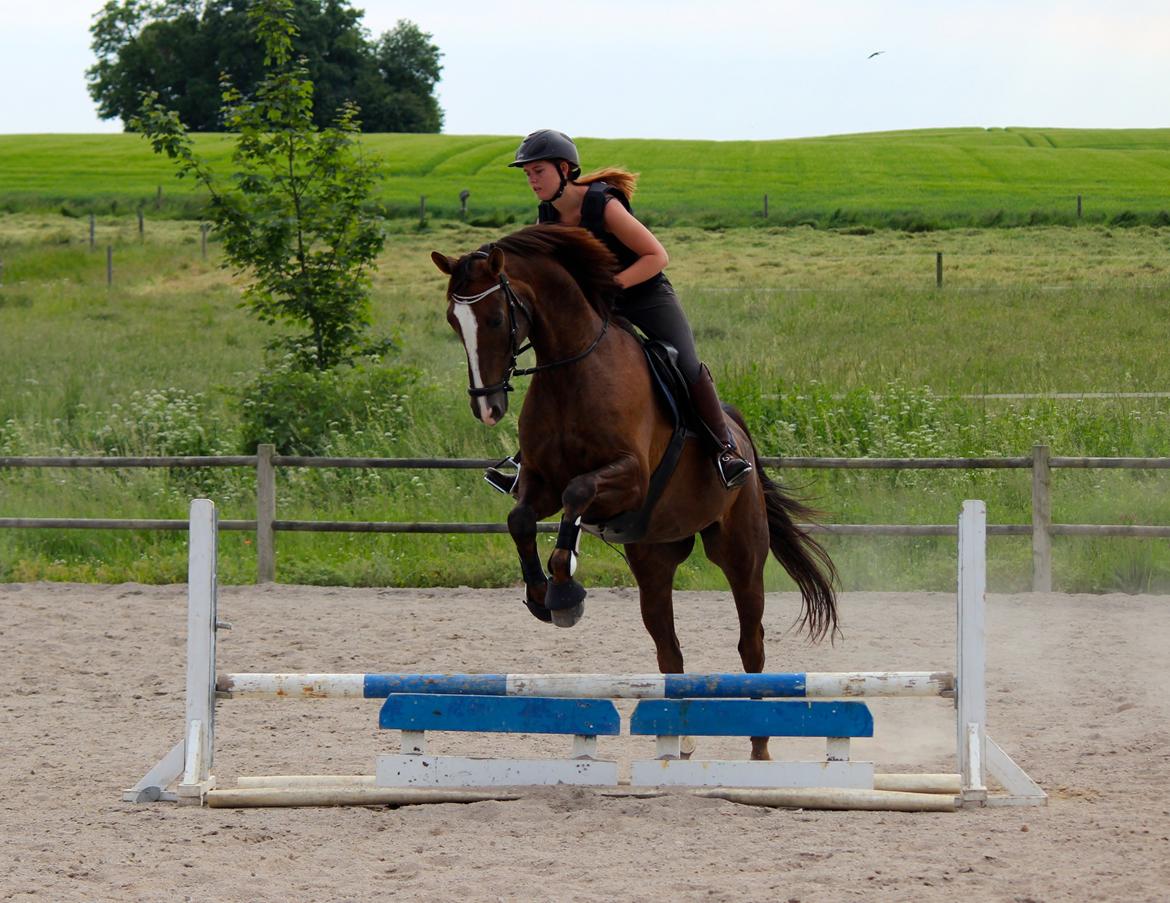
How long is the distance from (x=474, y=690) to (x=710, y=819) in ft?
2.97

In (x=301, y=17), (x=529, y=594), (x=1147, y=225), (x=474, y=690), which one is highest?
(x=301, y=17)

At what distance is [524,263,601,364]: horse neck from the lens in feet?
15.8

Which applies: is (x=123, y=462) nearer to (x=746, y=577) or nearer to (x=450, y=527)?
(x=450, y=527)

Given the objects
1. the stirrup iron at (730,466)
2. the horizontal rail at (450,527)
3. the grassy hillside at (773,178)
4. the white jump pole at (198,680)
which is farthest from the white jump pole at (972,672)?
the grassy hillside at (773,178)

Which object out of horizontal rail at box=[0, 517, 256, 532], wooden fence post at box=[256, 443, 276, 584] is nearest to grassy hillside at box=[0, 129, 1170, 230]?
horizontal rail at box=[0, 517, 256, 532]

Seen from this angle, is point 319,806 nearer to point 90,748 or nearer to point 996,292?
point 90,748

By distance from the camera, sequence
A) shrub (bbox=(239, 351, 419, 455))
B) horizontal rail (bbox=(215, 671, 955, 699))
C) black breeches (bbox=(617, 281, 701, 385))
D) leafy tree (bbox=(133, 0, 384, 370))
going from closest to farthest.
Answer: horizontal rail (bbox=(215, 671, 955, 699))
black breeches (bbox=(617, 281, 701, 385))
leafy tree (bbox=(133, 0, 384, 370))
shrub (bbox=(239, 351, 419, 455))

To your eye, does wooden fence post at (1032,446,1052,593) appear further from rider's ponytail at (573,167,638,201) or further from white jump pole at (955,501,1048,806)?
rider's ponytail at (573,167,638,201)

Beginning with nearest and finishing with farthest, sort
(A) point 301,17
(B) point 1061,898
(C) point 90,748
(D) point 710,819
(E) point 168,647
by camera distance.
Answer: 1. (B) point 1061,898
2. (D) point 710,819
3. (C) point 90,748
4. (E) point 168,647
5. (A) point 301,17

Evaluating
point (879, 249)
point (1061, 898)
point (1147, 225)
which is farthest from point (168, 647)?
Result: point (1147, 225)

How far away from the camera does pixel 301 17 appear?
60781 millimetres

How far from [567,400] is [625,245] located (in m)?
0.78

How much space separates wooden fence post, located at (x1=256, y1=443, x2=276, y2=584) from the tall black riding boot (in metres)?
5.58

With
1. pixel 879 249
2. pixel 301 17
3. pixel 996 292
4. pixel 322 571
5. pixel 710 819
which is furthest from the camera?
pixel 301 17
